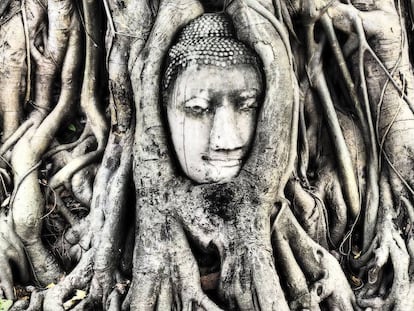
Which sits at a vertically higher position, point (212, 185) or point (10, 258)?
point (212, 185)

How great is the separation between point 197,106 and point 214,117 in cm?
11

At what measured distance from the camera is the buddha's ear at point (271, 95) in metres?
2.87

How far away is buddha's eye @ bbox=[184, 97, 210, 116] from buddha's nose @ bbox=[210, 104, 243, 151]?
7cm

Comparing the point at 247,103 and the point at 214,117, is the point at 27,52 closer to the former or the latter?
the point at 214,117

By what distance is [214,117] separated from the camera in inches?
115

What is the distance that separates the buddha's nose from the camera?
2879mm

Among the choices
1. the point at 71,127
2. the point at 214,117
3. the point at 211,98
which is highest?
the point at 211,98

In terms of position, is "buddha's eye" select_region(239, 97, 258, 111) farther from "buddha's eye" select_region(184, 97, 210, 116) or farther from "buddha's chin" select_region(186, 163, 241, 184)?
"buddha's chin" select_region(186, 163, 241, 184)

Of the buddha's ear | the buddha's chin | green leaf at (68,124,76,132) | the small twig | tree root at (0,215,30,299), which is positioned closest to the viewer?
the buddha's ear

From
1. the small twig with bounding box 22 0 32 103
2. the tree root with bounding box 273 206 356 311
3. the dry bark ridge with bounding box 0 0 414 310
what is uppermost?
the small twig with bounding box 22 0 32 103

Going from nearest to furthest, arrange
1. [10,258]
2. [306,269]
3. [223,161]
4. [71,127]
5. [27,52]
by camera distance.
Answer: [223,161]
[306,269]
[10,258]
[27,52]
[71,127]

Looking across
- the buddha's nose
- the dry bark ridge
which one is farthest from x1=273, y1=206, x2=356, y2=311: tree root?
the buddha's nose

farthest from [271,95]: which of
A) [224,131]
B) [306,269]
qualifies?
[306,269]

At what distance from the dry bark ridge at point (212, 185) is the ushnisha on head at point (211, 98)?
78 millimetres
